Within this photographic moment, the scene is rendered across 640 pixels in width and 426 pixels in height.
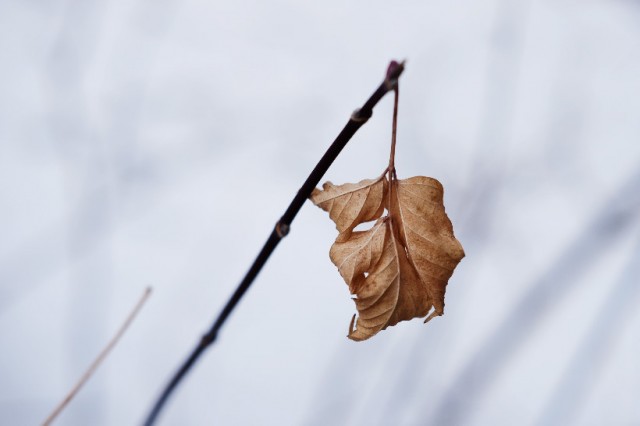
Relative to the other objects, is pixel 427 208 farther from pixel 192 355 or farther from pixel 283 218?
pixel 192 355

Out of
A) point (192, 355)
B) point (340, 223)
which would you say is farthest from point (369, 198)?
point (192, 355)

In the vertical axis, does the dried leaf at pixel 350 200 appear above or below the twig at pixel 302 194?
above

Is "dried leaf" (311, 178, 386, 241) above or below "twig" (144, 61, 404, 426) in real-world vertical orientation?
above

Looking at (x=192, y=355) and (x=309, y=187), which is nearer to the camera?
(x=309, y=187)
